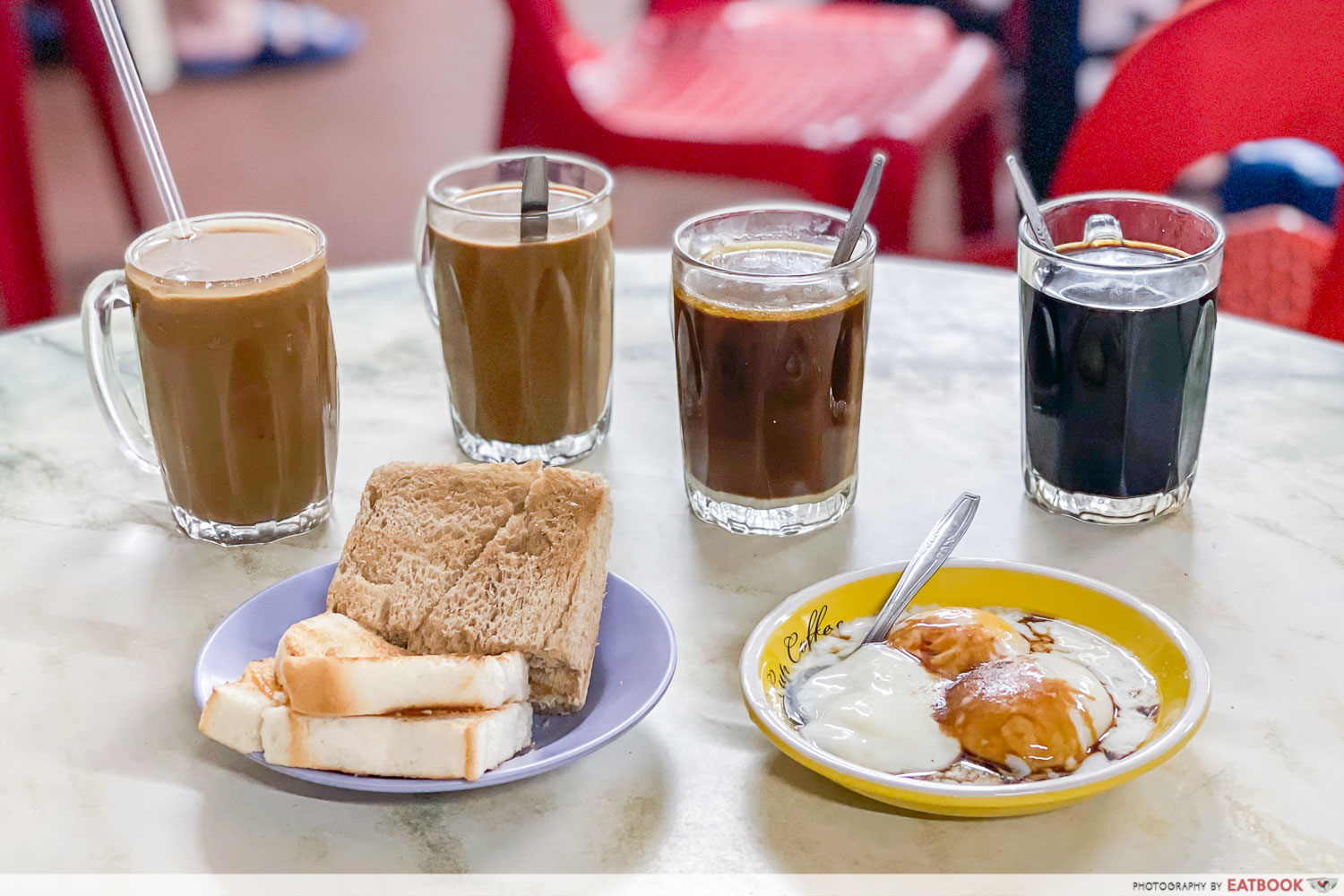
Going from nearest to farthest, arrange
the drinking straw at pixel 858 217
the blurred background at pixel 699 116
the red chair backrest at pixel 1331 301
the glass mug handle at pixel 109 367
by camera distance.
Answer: the drinking straw at pixel 858 217 < the glass mug handle at pixel 109 367 < the red chair backrest at pixel 1331 301 < the blurred background at pixel 699 116

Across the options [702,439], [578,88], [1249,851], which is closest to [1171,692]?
[1249,851]

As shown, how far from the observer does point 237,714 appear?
810 mm

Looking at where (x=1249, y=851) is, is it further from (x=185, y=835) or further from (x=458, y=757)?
(x=185, y=835)

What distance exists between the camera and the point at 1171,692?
840mm

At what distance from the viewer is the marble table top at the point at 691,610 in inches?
31.2

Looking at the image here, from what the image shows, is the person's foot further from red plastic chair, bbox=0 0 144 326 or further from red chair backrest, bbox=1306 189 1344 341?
red chair backrest, bbox=1306 189 1344 341

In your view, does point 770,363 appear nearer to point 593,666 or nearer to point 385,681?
point 593,666

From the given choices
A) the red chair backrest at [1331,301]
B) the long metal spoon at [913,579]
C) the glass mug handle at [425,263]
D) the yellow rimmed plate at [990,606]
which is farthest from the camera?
the red chair backrest at [1331,301]

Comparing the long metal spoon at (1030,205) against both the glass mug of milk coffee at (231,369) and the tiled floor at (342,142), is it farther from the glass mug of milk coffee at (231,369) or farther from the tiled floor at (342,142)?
the tiled floor at (342,142)

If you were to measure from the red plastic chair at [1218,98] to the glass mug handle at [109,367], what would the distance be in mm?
1170

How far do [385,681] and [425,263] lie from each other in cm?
59

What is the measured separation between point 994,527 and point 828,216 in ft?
0.97

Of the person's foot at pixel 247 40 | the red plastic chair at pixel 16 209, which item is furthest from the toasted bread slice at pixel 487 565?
the person's foot at pixel 247 40

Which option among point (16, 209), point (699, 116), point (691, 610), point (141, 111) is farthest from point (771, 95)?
point (691, 610)
